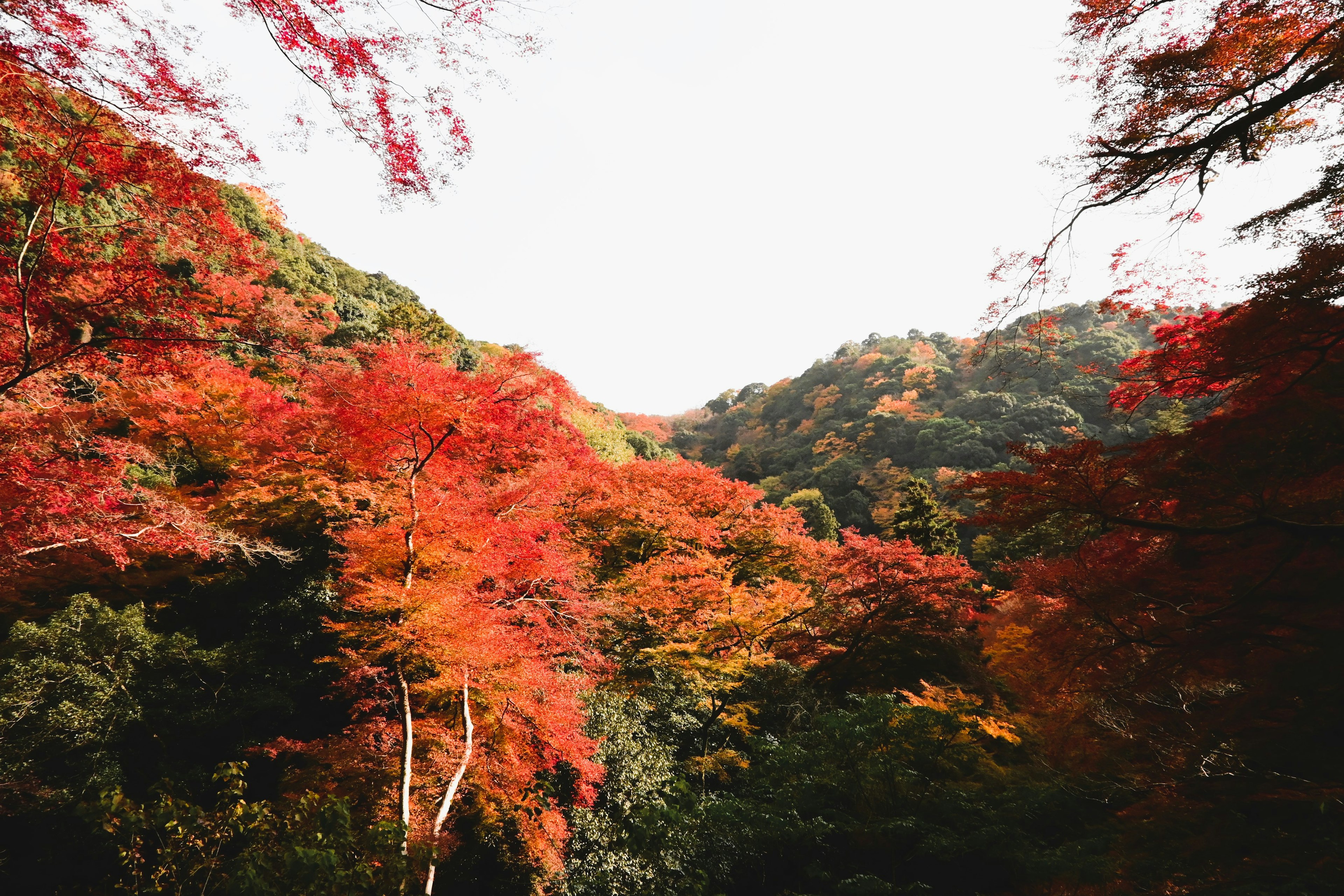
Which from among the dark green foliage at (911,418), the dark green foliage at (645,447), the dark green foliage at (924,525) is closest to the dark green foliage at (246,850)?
the dark green foliage at (924,525)

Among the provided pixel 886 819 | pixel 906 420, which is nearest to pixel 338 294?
pixel 886 819

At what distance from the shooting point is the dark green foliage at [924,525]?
18438 millimetres

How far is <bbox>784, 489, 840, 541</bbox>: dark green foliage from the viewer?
24.8 meters

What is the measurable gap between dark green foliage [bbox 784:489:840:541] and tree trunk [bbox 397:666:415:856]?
20.2 metres

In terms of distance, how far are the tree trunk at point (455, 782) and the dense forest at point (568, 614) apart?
13 cm

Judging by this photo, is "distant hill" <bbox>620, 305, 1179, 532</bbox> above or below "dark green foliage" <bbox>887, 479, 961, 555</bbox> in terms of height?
above

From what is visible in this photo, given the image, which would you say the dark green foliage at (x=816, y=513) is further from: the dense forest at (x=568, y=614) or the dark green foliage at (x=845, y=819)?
the dark green foliage at (x=845, y=819)

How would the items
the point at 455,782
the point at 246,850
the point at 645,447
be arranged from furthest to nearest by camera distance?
the point at 645,447 → the point at 455,782 → the point at 246,850

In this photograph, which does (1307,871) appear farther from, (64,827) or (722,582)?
(64,827)

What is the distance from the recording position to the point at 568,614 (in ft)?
26.4

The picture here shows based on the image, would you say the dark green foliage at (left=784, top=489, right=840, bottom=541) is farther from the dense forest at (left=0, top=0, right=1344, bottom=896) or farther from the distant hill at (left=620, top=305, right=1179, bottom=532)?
the dense forest at (left=0, top=0, right=1344, bottom=896)

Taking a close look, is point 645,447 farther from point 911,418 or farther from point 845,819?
point 845,819

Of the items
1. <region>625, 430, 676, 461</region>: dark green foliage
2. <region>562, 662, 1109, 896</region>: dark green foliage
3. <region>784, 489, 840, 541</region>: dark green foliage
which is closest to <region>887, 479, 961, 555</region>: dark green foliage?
<region>784, 489, 840, 541</region>: dark green foliage

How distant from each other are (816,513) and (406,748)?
2257cm
